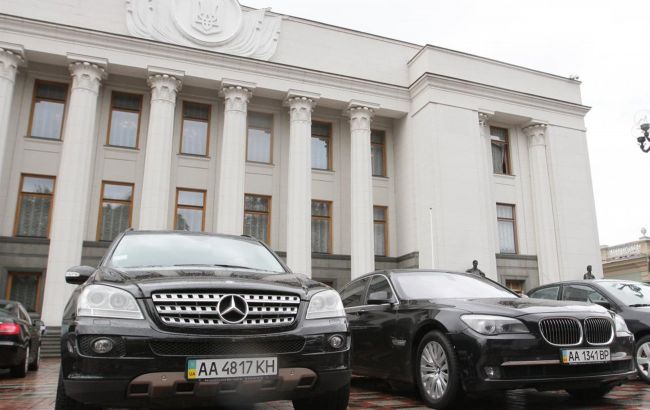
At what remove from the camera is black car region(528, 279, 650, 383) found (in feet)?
25.2

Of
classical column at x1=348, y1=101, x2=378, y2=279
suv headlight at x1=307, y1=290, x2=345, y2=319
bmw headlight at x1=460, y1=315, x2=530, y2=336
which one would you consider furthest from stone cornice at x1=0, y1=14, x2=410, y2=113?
suv headlight at x1=307, y1=290, x2=345, y2=319

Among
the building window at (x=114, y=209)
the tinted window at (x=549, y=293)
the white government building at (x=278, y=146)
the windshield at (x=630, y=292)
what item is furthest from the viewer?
the building window at (x=114, y=209)

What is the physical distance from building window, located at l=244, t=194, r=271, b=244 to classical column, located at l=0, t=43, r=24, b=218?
9113 millimetres

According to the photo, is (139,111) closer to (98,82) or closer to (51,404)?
(98,82)

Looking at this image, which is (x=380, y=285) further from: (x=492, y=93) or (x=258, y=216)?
(x=492, y=93)

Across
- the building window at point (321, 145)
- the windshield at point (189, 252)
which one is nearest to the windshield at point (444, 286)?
the windshield at point (189, 252)

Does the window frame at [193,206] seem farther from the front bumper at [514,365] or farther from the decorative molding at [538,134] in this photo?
the front bumper at [514,365]

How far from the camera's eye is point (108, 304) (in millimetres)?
3768

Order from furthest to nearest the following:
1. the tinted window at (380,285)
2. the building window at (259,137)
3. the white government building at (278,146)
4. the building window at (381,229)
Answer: the building window at (381,229)
the building window at (259,137)
the white government building at (278,146)
the tinted window at (380,285)

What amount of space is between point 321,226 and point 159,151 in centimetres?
760

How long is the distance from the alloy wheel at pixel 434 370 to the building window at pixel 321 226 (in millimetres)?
17774

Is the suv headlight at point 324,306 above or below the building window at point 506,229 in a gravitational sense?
below

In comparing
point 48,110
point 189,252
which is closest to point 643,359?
point 189,252

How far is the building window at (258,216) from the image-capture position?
2280 cm
